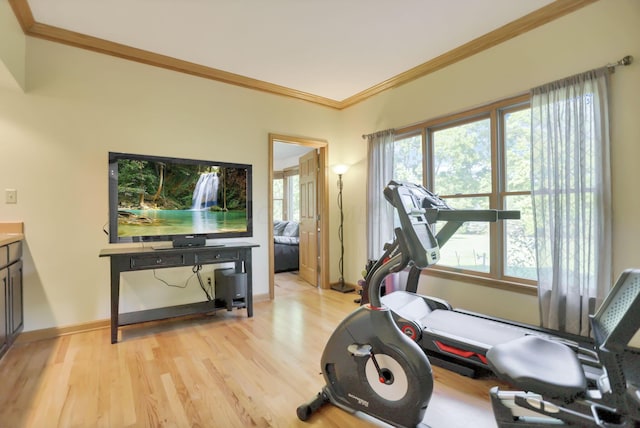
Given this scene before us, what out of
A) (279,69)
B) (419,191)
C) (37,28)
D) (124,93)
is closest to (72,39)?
(37,28)

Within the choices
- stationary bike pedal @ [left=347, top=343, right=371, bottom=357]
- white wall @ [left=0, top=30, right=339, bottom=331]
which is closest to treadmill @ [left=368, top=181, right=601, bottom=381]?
stationary bike pedal @ [left=347, top=343, right=371, bottom=357]

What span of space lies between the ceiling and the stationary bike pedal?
2389 millimetres

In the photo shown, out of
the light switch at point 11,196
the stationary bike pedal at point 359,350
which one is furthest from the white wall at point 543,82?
the light switch at point 11,196

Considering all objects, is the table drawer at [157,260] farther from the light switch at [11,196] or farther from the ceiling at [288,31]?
the ceiling at [288,31]

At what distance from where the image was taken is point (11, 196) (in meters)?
2.56

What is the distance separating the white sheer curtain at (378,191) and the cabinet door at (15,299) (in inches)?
131

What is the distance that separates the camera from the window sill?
2.66 meters

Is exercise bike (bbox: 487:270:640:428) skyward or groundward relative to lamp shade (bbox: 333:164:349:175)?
groundward

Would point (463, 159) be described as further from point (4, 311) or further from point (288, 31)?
point (4, 311)

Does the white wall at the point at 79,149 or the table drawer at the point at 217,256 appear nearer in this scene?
the white wall at the point at 79,149

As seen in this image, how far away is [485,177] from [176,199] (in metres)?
3.05

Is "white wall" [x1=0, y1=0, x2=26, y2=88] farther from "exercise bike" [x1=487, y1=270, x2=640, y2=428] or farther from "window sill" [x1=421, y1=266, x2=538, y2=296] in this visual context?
"window sill" [x1=421, y1=266, x2=538, y2=296]

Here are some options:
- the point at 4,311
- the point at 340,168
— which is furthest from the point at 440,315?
the point at 4,311

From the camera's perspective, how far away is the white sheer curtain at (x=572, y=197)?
7.27 ft
